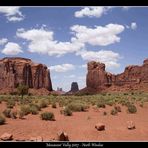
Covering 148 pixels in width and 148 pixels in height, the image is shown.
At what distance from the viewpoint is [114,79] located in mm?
95688

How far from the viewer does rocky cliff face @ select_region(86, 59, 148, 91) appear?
88.2 m

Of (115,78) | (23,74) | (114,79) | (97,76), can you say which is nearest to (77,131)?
(23,74)

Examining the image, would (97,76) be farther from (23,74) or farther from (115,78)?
(23,74)

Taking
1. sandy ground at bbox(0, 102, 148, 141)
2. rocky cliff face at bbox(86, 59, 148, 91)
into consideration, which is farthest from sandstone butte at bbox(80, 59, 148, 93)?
sandy ground at bbox(0, 102, 148, 141)

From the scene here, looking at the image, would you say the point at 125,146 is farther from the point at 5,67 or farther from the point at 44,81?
the point at 44,81

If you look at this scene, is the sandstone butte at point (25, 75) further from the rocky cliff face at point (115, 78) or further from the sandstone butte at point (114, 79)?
the rocky cliff face at point (115, 78)

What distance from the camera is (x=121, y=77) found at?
9456cm

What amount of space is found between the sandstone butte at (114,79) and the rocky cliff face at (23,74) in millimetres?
11120

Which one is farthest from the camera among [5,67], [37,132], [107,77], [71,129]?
[107,77]

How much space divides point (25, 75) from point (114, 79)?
27.0m
